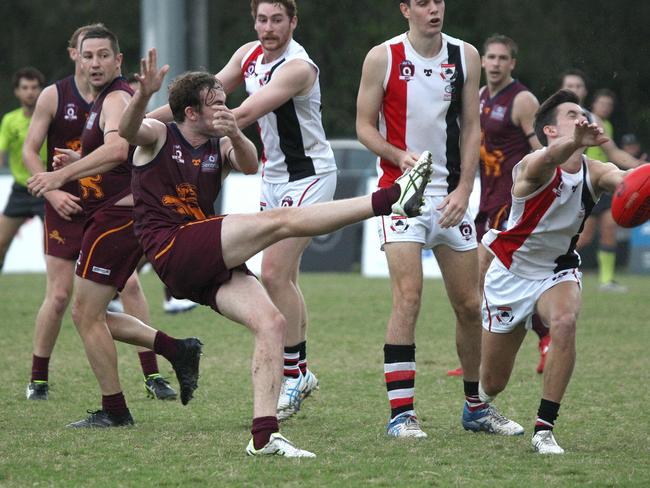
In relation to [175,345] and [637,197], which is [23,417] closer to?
[175,345]

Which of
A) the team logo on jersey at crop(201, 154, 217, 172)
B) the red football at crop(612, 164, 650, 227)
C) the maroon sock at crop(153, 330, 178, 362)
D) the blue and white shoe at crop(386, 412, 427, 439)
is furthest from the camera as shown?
the maroon sock at crop(153, 330, 178, 362)

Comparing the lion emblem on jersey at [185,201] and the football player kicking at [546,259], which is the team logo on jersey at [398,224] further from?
the lion emblem on jersey at [185,201]

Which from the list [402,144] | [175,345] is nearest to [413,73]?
[402,144]

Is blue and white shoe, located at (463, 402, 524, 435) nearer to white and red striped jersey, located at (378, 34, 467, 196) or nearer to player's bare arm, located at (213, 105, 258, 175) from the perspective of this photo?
white and red striped jersey, located at (378, 34, 467, 196)

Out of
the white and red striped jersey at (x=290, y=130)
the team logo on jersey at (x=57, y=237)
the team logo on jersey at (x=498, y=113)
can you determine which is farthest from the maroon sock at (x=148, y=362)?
the team logo on jersey at (x=498, y=113)

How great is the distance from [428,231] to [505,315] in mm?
639

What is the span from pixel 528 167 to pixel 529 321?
869 mm

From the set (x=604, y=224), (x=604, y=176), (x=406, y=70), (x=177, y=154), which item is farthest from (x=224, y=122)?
(x=604, y=224)

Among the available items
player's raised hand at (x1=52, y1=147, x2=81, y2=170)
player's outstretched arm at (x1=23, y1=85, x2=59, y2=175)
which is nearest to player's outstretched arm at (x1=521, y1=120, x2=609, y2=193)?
player's raised hand at (x1=52, y1=147, x2=81, y2=170)

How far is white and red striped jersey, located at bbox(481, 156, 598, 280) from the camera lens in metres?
6.02

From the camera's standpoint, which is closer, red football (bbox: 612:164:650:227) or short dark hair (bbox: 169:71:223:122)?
red football (bbox: 612:164:650:227)

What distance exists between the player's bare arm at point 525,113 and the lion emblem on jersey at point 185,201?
158 inches

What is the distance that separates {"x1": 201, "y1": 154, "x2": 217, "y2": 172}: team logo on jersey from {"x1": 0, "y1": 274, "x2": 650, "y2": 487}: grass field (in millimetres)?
1388

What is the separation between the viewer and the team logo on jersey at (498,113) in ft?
31.0
